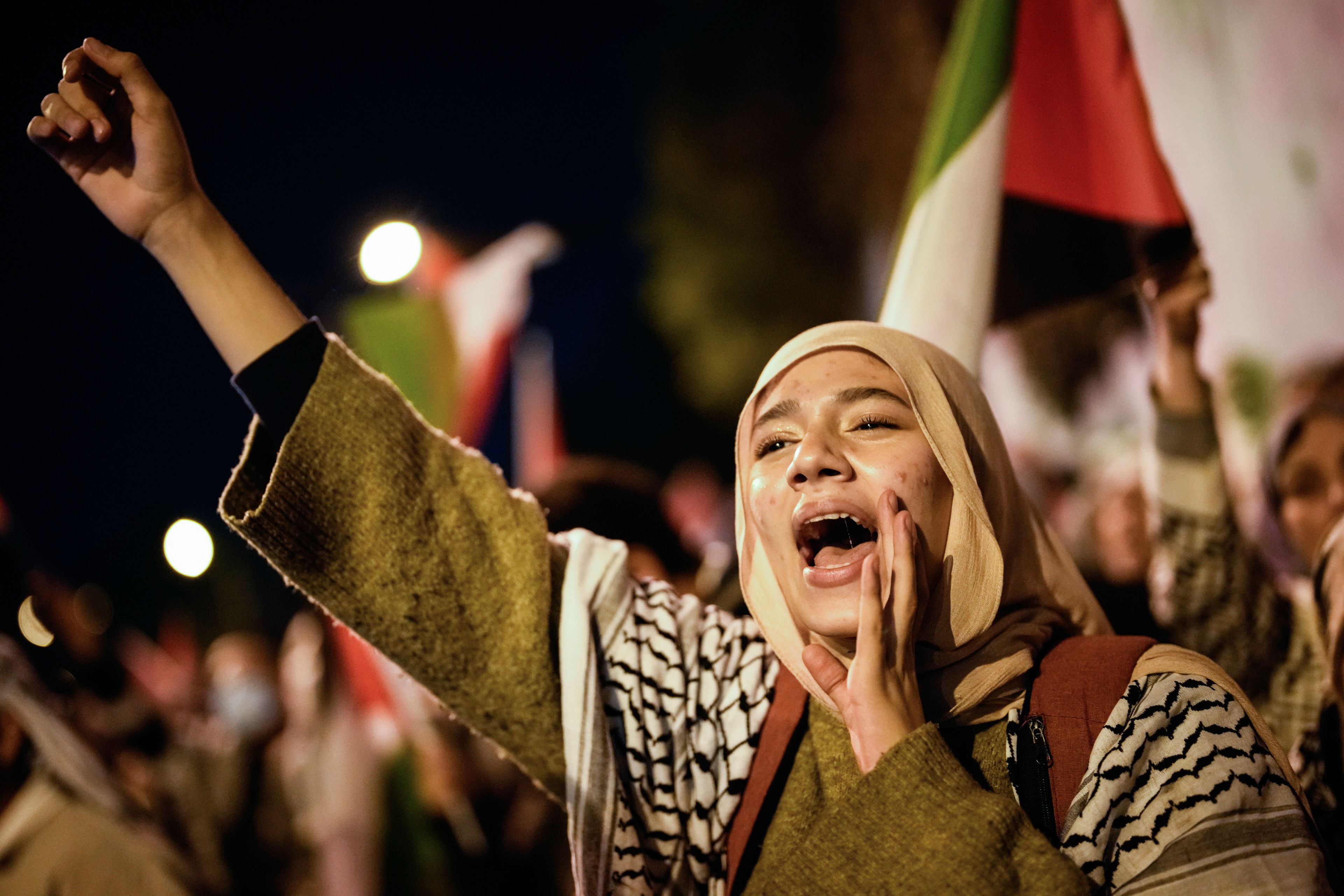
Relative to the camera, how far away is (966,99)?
2207mm

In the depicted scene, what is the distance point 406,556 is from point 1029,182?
1747 mm

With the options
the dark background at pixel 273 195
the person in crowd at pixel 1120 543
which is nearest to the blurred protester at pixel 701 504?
the dark background at pixel 273 195

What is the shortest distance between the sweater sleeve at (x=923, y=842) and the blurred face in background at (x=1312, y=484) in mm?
1221

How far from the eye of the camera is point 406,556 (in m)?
1.56

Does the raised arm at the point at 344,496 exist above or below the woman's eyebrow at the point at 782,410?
above

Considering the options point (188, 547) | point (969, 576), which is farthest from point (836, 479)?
point (188, 547)

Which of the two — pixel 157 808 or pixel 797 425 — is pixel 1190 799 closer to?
pixel 797 425

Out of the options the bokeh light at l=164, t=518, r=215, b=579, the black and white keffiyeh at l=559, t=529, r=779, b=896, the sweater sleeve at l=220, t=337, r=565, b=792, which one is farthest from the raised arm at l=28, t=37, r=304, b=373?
the bokeh light at l=164, t=518, r=215, b=579

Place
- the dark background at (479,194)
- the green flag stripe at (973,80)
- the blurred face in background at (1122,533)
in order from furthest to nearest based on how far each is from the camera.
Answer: the dark background at (479,194) → the blurred face in background at (1122,533) → the green flag stripe at (973,80)

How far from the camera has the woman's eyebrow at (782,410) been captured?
1514mm

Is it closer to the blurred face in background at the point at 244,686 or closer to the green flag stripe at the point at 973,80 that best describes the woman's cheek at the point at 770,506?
the green flag stripe at the point at 973,80

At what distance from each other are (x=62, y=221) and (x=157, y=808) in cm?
320

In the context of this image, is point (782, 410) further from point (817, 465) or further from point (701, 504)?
point (701, 504)

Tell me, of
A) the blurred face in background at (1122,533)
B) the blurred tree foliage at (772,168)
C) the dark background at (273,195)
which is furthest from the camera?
the blurred tree foliage at (772,168)
